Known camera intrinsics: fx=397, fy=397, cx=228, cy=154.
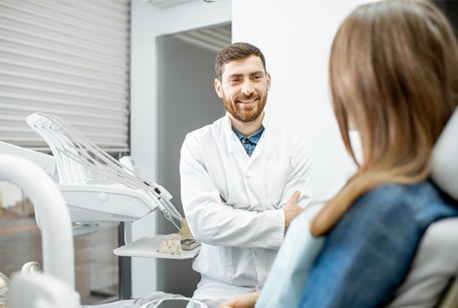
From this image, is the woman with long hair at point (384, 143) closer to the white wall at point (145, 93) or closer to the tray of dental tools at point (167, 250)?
the tray of dental tools at point (167, 250)

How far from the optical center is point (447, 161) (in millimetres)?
578

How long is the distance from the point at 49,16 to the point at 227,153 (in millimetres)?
1706

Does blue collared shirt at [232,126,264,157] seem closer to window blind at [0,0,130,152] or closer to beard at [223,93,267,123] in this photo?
beard at [223,93,267,123]

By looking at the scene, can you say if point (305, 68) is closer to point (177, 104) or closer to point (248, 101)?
point (248, 101)

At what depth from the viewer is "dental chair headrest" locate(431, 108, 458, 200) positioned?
1.88 feet

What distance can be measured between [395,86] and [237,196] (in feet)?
3.53

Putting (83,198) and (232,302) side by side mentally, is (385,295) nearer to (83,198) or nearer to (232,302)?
(232,302)

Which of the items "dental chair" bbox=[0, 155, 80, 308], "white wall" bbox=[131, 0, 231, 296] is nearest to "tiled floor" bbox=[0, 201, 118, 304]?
"white wall" bbox=[131, 0, 231, 296]

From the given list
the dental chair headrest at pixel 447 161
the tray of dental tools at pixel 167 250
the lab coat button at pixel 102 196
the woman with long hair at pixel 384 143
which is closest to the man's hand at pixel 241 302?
the woman with long hair at pixel 384 143

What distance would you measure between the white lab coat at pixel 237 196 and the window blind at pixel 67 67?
4.36 feet

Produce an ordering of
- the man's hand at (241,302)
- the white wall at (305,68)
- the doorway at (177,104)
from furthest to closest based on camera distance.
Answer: the doorway at (177,104)
the white wall at (305,68)
the man's hand at (241,302)

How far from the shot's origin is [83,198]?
1.77 meters

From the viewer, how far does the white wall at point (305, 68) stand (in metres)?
1.94

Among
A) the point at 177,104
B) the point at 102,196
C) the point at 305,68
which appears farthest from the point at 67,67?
the point at 305,68
